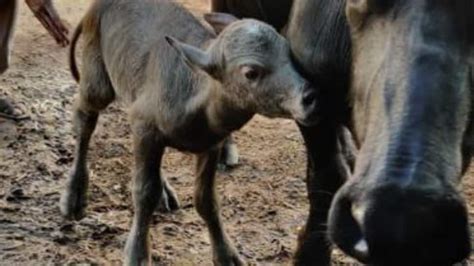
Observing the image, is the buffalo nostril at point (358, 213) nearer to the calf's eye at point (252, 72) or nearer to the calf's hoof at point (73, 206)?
the calf's eye at point (252, 72)

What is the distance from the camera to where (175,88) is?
8.88ft

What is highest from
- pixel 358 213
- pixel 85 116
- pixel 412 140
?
pixel 412 140

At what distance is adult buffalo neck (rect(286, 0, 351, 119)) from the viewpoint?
Answer: 2355 mm

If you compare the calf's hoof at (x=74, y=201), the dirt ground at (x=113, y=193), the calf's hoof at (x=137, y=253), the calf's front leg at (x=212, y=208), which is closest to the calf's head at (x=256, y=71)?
the calf's front leg at (x=212, y=208)

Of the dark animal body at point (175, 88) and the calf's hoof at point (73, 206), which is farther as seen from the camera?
the calf's hoof at point (73, 206)

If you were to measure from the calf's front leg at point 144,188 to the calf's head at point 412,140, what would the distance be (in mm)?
971

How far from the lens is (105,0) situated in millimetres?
3137

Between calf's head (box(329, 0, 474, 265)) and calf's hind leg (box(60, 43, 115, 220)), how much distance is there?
1.41 metres

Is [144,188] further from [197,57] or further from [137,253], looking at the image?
[197,57]

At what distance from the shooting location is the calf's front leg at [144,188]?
9.23 feet

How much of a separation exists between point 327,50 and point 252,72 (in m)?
0.21

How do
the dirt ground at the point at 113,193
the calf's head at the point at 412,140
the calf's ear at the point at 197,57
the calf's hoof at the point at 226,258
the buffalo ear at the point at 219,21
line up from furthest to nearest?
1. the dirt ground at the point at 113,193
2. the calf's hoof at the point at 226,258
3. the buffalo ear at the point at 219,21
4. the calf's ear at the point at 197,57
5. the calf's head at the point at 412,140

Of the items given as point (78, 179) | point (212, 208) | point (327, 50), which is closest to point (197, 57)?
point (327, 50)

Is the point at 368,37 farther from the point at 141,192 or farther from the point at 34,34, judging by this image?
the point at 34,34
